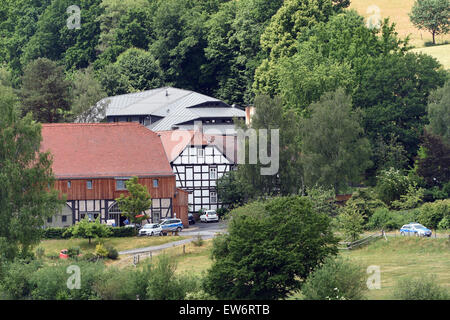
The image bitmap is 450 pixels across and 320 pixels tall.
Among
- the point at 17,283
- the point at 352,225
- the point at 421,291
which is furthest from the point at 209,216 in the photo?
the point at 421,291

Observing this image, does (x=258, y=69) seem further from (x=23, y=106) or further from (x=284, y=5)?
(x=23, y=106)

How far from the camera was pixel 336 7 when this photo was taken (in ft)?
423

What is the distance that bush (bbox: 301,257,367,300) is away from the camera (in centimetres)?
4756

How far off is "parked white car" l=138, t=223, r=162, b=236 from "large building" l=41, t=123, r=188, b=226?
328 cm

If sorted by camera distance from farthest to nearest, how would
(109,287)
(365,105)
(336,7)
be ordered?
(336,7)
(365,105)
(109,287)

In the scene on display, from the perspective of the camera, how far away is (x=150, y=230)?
80.4 m

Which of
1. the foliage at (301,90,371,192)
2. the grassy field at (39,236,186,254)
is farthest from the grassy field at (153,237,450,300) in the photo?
the foliage at (301,90,371,192)

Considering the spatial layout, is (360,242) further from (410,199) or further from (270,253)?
(270,253)

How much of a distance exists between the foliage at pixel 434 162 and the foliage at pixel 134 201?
2346 cm

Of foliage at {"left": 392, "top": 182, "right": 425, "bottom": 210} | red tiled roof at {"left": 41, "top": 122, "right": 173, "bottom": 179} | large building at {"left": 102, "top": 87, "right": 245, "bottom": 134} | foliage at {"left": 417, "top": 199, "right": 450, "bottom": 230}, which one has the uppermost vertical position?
large building at {"left": 102, "top": 87, "right": 245, "bottom": 134}

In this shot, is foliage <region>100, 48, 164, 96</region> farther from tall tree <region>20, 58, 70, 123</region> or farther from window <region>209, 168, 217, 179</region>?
window <region>209, 168, 217, 179</region>
